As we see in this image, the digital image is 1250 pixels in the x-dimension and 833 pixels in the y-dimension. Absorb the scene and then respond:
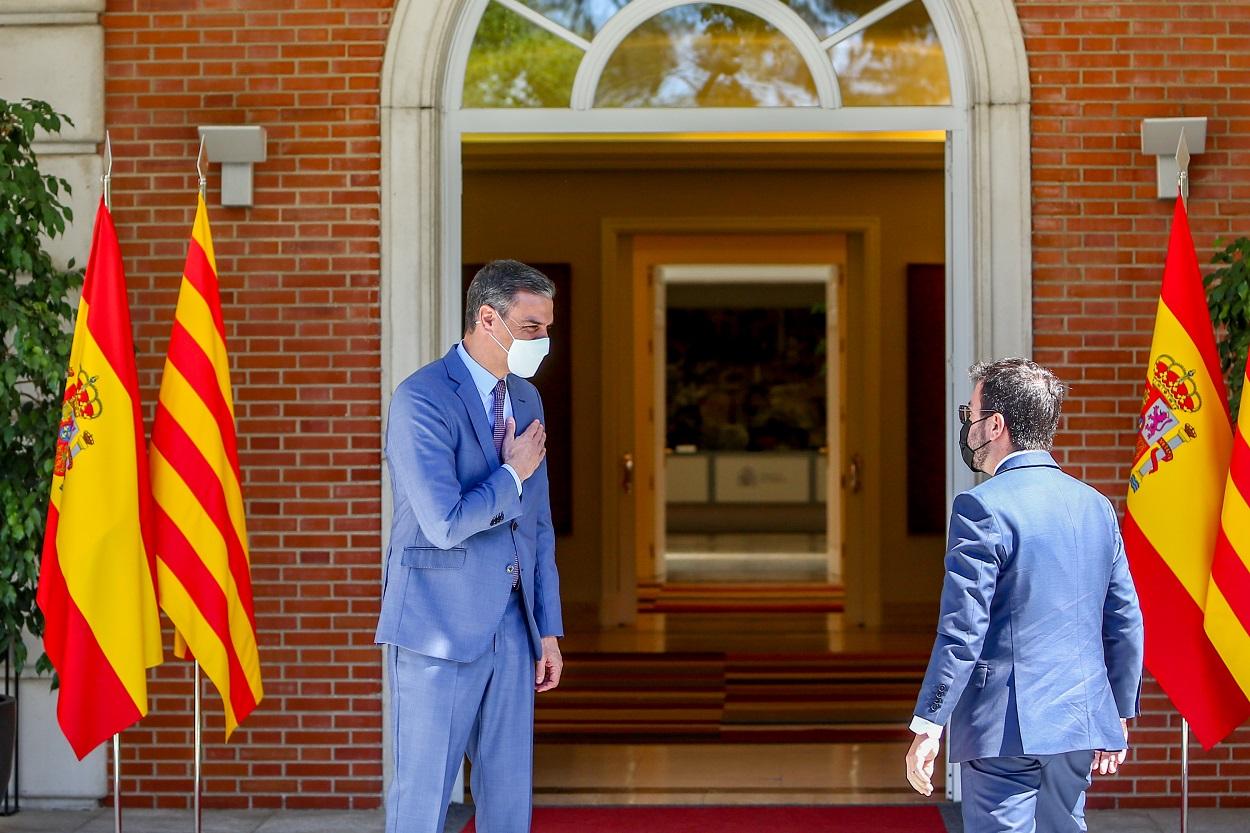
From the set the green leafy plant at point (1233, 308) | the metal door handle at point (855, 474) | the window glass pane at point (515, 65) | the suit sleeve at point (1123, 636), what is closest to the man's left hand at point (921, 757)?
the suit sleeve at point (1123, 636)

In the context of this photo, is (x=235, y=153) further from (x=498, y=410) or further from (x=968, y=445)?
(x=968, y=445)

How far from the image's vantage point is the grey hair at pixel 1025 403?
3066 mm

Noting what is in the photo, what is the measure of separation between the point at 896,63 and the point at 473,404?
2.69 meters

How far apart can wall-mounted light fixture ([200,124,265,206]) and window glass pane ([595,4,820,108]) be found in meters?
1.26

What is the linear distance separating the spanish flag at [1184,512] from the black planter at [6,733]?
3516mm

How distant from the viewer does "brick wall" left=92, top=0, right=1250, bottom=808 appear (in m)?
5.19

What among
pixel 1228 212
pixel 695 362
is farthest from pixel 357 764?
pixel 695 362

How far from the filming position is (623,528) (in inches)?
399

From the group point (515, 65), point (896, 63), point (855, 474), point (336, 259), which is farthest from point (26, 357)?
point (855, 474)

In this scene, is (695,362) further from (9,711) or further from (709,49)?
(9,711)

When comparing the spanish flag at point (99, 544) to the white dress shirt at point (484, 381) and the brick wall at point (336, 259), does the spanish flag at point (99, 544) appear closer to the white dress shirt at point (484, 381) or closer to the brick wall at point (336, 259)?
the brick wall at point (336, 259)

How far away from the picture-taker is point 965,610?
290cm

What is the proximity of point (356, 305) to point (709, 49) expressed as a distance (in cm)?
163

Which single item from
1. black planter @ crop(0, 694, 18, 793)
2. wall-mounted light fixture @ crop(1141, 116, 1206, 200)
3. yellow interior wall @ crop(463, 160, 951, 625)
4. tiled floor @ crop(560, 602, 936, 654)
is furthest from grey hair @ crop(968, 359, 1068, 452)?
yellow interior wall @ crop(463, 160, 951, 625)
